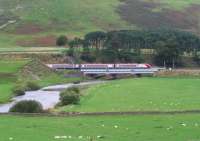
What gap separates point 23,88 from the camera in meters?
97.8

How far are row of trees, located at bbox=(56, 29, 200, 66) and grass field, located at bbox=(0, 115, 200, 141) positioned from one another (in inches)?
4234

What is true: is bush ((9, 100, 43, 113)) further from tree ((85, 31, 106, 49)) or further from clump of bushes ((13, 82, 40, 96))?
tree ((85, 31, 106, 49))

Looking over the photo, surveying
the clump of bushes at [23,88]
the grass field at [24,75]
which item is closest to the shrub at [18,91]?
the clump of bushes at [23,88]

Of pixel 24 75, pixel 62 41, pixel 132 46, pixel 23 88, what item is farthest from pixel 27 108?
pixel 62 41

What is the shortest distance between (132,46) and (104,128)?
13183 cm

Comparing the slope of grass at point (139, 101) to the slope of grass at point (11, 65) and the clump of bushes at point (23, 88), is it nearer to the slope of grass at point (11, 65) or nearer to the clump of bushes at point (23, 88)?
the clump of bushes at point (23, 88)

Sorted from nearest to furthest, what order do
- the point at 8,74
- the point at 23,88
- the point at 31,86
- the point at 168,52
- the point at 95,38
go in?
the point at 23,88
the point at 31,86
the point at 8,74
the point at 168,52
the point at 95,38

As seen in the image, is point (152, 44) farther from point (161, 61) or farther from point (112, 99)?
point (112, 99)

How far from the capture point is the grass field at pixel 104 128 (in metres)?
37.2

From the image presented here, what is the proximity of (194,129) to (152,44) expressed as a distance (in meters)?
128

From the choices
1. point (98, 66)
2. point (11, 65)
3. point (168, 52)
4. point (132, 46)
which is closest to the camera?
point (11, 65)

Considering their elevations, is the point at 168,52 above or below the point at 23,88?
above

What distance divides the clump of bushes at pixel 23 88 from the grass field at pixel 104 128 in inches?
1592

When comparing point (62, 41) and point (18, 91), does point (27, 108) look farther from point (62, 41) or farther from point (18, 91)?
point (62, 41)
